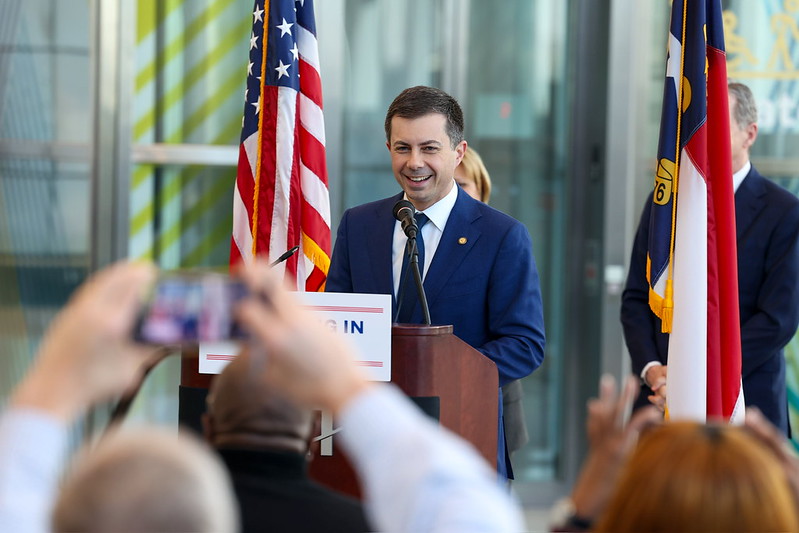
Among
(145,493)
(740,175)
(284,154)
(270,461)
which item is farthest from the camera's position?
(284,154)

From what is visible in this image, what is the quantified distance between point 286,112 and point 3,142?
204cm

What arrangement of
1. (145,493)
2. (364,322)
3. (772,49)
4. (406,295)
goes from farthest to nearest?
1. (772,49)
2. (406,295)
3. (364,322)
4. (145,493)

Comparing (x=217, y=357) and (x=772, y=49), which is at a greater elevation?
(x=772, y=49)

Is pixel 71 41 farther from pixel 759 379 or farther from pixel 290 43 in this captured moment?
pixel 759 379

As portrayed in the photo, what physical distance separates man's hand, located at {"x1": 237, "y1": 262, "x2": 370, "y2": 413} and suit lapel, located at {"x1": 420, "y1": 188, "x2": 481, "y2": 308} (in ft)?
7.27

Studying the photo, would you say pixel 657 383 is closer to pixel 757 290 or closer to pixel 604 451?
pixel 757 290

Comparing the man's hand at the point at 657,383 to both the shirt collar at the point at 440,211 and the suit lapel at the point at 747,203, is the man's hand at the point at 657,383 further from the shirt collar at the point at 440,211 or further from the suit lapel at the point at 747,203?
the shirt collar at the point at 440,211

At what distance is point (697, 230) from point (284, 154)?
5.74ft

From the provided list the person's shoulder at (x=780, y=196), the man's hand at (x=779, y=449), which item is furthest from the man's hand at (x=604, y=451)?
the person's shoulder at (x=780, y=196)

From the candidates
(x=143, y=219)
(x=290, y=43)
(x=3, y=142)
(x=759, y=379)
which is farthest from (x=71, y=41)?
(x=759, y=379)

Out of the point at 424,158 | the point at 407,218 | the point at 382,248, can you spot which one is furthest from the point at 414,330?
the point at 424,158

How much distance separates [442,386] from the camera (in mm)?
2947

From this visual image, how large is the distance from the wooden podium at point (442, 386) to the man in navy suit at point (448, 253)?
0.53ft

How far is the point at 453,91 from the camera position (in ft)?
19.8
